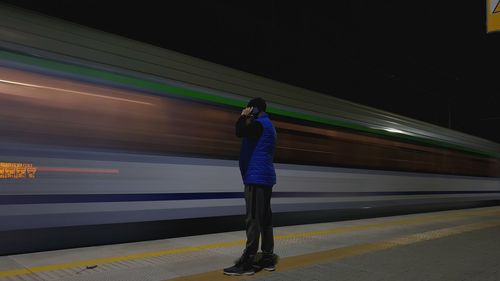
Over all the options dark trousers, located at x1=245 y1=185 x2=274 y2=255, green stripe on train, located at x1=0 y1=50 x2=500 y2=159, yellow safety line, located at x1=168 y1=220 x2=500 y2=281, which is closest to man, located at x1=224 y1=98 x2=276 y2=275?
dark trousers, located at x1=245 y1=185 x2=274 y2=255

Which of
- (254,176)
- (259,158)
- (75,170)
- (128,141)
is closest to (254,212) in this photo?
(254,176)

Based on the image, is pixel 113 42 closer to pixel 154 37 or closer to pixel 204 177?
pixel 204 177

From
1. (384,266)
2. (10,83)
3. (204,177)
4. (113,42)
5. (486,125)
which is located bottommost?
(384,266)

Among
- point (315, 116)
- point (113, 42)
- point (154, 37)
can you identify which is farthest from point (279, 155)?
point (154, 37)

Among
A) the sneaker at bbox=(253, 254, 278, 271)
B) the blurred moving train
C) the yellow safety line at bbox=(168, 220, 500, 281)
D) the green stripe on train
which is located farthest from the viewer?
the green stripe on train

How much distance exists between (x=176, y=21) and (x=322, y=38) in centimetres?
605

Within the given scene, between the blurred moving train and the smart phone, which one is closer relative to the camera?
the smart phone

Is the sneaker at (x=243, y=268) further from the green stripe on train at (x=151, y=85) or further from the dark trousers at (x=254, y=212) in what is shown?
the green stripe on train at (x=151, y=85)

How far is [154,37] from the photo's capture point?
17.2 meters

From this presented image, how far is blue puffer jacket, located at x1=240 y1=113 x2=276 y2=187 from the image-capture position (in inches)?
150

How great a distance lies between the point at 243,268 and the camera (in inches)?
149

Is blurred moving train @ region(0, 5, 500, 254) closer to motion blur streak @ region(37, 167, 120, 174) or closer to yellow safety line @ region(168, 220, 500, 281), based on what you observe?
motion blur streak @ region(37, 167, 120, 174)

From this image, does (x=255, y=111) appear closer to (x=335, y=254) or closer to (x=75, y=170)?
(x=335, y=254)

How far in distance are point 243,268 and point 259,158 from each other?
92 centimetres
